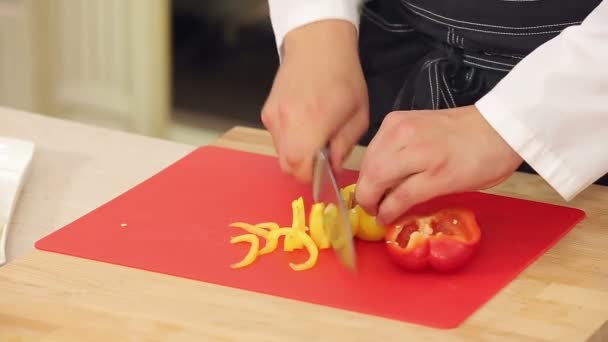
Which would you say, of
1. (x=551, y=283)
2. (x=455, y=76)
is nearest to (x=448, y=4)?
(x=455, y=76)

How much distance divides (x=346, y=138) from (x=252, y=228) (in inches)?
6.3

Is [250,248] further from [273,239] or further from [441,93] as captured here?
[441,93]

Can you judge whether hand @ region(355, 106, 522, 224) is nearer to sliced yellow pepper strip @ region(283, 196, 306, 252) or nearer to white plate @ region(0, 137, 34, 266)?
sliced yellow pepper strip @ region(283, 196, 306, 252)

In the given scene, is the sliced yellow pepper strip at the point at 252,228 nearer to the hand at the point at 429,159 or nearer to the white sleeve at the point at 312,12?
the hand at the point at 429,159

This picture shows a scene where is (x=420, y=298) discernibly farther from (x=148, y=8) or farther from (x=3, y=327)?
(x=148, y=8)

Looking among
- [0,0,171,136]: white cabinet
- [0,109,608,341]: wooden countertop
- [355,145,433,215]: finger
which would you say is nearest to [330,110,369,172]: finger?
[355,145,433,215]: finger

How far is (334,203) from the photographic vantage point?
3.85 ft

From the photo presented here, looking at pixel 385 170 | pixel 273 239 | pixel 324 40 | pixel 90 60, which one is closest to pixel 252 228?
pixel 273 239

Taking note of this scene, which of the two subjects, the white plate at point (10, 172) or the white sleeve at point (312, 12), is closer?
the white plate at point (10, 172)

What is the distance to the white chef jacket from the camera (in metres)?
1.16

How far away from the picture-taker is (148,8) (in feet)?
8.95

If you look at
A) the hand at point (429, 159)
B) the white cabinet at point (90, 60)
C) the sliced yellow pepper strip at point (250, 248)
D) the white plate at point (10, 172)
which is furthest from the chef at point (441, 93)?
the white cabinet at point (90, 60)

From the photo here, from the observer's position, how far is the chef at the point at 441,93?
3.80 ft

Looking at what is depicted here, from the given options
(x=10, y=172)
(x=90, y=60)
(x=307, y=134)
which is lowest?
(x=90, y=60)
